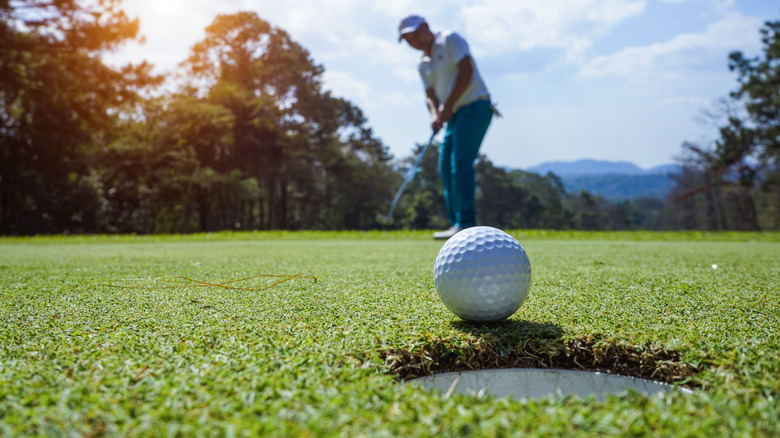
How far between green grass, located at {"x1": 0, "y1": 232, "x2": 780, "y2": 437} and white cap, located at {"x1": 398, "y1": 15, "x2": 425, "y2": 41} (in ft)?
12.4

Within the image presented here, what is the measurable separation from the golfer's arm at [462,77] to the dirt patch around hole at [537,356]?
4.07 meters

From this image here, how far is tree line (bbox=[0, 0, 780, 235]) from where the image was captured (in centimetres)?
1905

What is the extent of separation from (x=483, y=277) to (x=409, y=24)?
15.0 feet

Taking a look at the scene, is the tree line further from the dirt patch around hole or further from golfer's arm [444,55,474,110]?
the dirt patch around hole

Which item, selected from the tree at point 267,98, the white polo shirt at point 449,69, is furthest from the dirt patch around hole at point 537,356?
the tree at point 267,98

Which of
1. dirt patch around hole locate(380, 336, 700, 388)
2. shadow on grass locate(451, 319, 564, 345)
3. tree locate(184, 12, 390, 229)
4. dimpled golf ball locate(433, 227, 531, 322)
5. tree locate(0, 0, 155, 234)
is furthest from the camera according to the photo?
tree locate(184, 12, 390, 229)

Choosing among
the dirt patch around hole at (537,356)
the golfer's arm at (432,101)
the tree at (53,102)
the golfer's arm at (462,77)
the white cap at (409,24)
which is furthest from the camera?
the tree at (53,102)

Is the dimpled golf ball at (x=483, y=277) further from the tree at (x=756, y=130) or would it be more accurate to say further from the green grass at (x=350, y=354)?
the tree at (x=756, y=130)

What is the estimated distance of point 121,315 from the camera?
181 centimetres

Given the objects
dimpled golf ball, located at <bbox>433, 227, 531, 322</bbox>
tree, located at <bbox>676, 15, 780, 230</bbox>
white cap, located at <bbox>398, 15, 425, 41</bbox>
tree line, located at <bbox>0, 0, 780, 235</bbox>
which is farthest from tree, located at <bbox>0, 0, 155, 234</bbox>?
tree, located at <bbox>676, 15, 780, 230</bbox>

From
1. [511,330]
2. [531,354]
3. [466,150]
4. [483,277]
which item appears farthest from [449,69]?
[531,354]

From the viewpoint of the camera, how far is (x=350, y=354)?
50.6 inches

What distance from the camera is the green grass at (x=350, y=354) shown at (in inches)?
35.0

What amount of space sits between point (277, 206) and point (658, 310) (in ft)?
109
